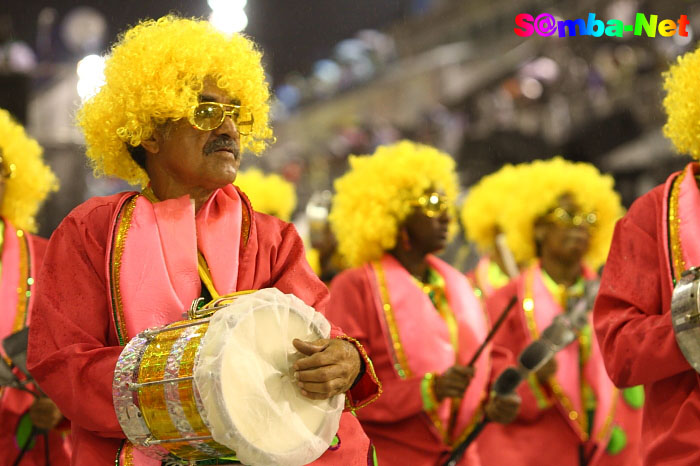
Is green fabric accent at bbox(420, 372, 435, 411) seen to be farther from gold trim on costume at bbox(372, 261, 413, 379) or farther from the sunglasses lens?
the sunglasses lens

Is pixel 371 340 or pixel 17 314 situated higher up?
pixel 17 314

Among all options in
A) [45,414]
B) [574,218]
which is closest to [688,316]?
[45,414]

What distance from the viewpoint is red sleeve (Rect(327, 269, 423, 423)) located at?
212 inches

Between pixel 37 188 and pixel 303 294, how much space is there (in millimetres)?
2908

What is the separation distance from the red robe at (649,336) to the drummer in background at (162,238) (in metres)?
0.98

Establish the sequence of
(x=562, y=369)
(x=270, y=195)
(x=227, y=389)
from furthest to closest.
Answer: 1. (x=270, y=195)
2. (x=562, y=369)
3. (x=227, y=389)

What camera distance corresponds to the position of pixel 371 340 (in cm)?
563

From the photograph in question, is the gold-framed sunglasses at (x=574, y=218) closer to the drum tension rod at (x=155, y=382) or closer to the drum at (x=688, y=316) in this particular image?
the drum at (x=688, y=316)

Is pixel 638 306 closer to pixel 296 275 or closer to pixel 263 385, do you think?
pixel 296 275

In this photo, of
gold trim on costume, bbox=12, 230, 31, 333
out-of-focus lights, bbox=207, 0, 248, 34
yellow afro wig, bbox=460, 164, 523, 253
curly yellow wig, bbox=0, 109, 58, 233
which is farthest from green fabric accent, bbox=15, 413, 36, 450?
yellow afro wig, bbox=460, 164, 523, 253

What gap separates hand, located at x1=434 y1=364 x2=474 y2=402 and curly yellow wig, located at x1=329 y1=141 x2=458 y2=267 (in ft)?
3.74

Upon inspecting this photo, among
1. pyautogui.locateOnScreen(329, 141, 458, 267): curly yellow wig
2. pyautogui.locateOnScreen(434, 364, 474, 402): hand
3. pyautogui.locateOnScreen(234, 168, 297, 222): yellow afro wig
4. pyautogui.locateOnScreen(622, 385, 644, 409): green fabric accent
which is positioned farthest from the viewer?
pyautogui.locateOnScreen(234, 168, 297, 222): yellow afro wig

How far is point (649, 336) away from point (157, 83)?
6.64 ft

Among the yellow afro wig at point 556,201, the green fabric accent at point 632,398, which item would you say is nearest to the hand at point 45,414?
the green fabric accent at point 632,398
